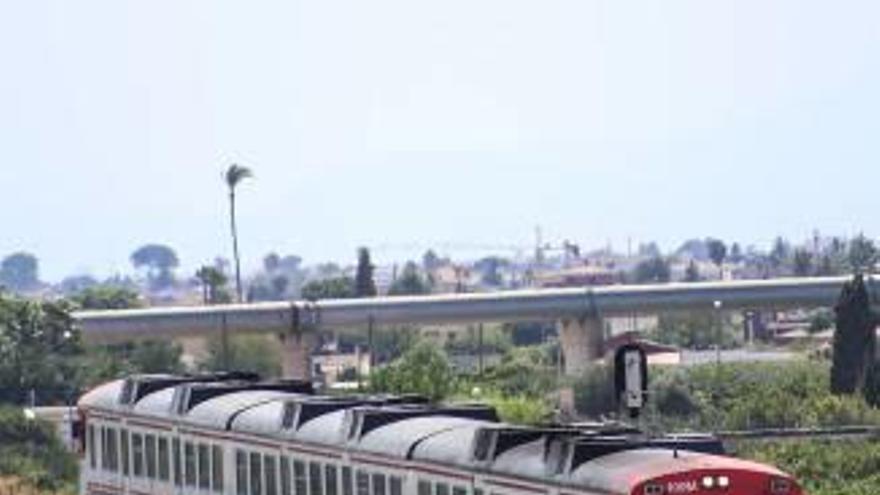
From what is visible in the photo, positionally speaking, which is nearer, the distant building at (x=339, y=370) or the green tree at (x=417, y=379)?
the green tree at (x=417, y=379)

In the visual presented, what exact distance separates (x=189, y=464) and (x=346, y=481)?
5832mm

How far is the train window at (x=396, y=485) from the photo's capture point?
116ft

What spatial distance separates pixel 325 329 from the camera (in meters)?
148

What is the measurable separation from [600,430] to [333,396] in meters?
8.99

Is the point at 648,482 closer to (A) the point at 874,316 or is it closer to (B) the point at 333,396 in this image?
(B) the point at 333,396

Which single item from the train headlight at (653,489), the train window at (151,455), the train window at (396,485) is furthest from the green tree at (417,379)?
the train headlight at (653,489)

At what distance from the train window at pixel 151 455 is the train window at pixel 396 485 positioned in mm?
8968

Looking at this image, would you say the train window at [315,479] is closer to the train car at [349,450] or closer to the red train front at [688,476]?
the train car at [349,450]

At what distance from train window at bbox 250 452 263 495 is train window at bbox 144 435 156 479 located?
4037 mm

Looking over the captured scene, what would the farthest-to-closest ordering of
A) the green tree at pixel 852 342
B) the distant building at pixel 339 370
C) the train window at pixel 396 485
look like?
the distant building at pixel 339 370 < the green tree at pixel 852 342 < the train window at pixel 396 485

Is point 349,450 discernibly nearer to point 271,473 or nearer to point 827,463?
point 271,473

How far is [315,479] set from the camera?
3803 cm

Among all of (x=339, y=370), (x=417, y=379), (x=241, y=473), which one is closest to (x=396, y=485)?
(x=241, y=473)

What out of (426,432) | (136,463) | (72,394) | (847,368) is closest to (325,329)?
(72,394)
